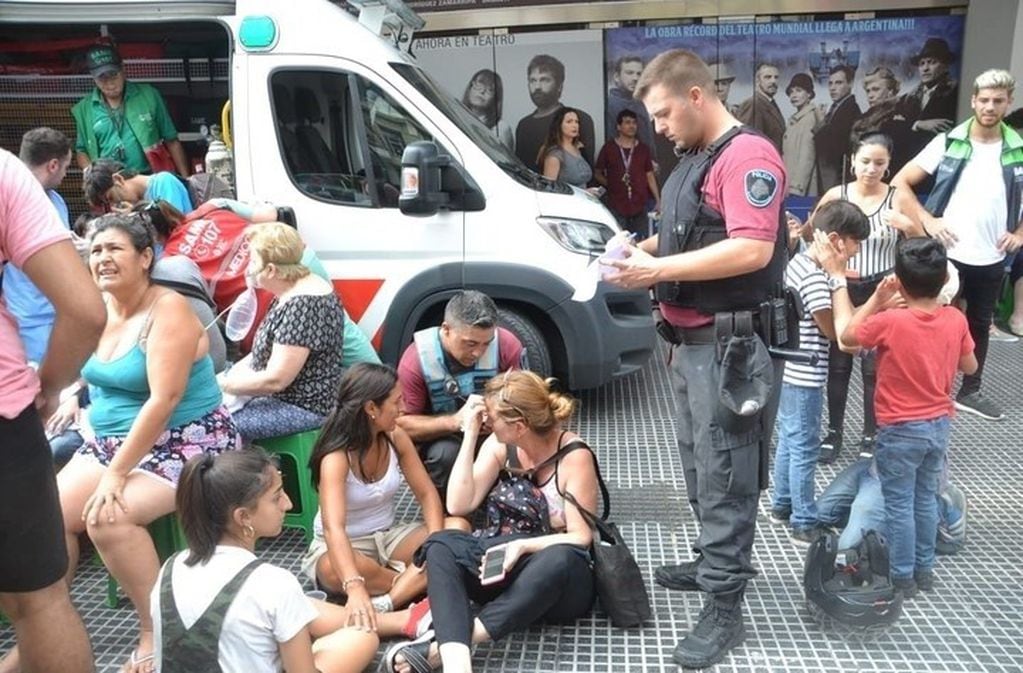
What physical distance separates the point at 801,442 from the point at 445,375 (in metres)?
1.50

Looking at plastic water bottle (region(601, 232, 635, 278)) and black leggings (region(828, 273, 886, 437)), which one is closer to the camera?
plastic water bottle (region(601, 232, 635, 278))

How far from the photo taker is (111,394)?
3.07 m

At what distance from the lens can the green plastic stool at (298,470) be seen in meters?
3.62

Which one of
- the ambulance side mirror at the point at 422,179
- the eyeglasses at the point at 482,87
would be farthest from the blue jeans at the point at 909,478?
the eyeglasses at the point at 482,87

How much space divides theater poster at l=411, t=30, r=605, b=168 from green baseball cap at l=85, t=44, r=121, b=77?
3031 mm

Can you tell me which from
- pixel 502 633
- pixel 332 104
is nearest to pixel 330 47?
pixel 332 104

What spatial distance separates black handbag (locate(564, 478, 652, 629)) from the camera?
2.98 m

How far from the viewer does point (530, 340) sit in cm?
498

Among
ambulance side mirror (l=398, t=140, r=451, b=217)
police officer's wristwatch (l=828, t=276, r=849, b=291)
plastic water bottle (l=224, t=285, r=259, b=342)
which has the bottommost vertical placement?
plastic water bottle (l=224, t=285, r=259, b=342)

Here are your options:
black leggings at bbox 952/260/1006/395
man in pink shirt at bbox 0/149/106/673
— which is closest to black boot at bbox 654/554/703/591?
man in pink shirt at bbox 0/149/106/673

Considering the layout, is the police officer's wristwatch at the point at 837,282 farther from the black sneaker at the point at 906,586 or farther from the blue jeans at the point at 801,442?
the black sneaker at the point at 906,586

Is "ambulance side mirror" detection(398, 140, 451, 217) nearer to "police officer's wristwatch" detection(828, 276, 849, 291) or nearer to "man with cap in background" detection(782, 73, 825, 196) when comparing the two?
"police officer's wristwatch" detection(828, 276, 849, 291)

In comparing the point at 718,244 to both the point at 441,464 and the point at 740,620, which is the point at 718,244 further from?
the point at 441,464

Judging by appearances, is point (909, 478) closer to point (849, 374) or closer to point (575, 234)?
point (849, 374)
